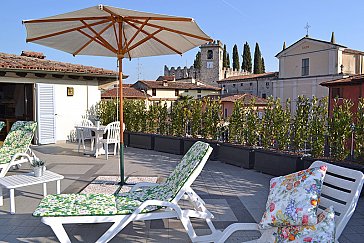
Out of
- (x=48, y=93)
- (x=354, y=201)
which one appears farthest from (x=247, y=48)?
(x=354, y=201)

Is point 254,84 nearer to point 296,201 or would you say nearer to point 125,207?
point 125,207

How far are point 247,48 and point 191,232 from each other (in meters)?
48.1

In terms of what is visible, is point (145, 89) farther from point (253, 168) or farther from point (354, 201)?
point (354, 201)

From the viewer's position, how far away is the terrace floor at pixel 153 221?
323 cm

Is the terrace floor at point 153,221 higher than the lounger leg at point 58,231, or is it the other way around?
the lounger leg at point 58,231

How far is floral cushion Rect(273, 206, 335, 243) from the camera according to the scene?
2152mm

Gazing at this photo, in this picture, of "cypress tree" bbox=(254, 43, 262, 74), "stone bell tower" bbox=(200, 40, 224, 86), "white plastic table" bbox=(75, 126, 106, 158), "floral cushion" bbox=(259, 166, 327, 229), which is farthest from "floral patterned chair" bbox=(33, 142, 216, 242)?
"cypress tree" bbox=(254, 43, 262, 74)

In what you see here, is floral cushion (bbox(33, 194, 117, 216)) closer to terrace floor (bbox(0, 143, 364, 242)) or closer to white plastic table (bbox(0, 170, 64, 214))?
terrace floor (bbox(0, 143, 364, 242))

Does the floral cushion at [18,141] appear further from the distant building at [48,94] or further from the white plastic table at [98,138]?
the distant building at [48,94]

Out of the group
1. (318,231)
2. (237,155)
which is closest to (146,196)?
(318,231)

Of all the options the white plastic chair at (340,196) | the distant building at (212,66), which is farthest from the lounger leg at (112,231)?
the distant building at (212,66)

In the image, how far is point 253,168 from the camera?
635 cm

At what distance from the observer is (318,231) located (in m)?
2.19

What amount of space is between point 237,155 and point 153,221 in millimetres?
3470
